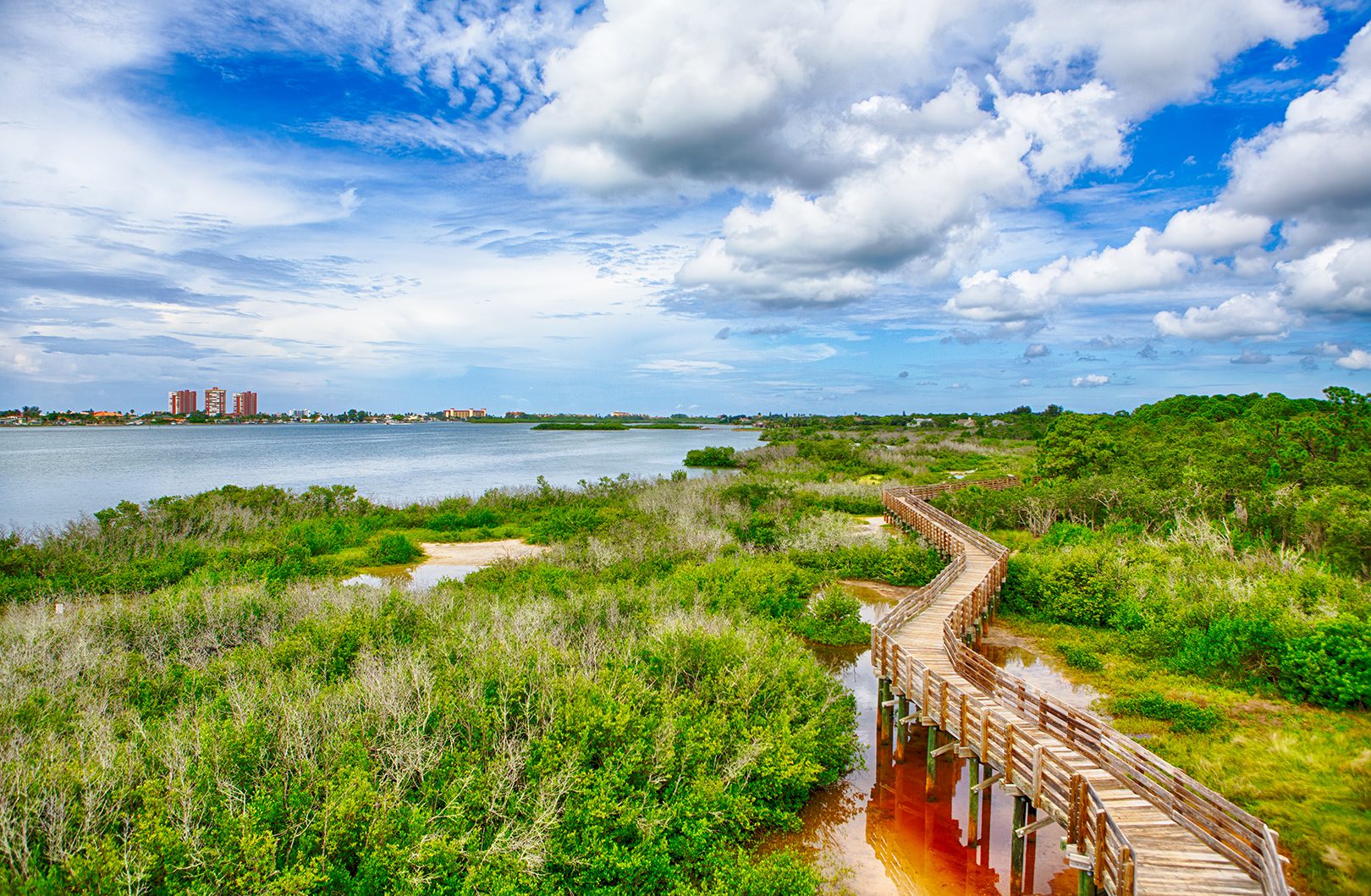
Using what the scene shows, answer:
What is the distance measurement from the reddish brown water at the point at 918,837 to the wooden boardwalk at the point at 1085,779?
72cm

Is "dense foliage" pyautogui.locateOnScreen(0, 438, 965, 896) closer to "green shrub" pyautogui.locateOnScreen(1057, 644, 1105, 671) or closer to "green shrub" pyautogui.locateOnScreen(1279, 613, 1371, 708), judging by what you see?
"green shrub" pyautogui.locateOnScreen(1057, 644, 1105, 671)

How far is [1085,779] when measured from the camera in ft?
32.3

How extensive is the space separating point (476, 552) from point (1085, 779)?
29.4 metres

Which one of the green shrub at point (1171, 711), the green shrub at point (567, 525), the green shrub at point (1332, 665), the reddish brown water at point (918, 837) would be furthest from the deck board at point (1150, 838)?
the green shrub at point (567, 525)

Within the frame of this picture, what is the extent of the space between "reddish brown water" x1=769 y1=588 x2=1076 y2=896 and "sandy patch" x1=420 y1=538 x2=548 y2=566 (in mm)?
18713

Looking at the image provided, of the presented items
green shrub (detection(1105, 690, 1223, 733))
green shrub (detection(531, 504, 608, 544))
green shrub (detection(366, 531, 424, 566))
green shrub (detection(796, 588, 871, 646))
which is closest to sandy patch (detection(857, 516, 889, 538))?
green shrub (detection(796, 588, 871, 646))

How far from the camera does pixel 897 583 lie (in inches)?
1134

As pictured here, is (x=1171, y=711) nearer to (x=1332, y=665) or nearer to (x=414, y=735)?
(x=1332, y=665)

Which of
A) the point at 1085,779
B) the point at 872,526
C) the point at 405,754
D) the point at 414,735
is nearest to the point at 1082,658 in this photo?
the point at 1085,779

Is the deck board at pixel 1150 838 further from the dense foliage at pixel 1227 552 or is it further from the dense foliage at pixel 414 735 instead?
the dense foliage at pixel 1227 552

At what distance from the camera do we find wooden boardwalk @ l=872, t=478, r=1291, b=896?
336 inches

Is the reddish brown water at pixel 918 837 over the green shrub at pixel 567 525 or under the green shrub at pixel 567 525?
under

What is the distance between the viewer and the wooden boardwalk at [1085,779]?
8547 millimetres

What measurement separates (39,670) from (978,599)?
22344 mm
